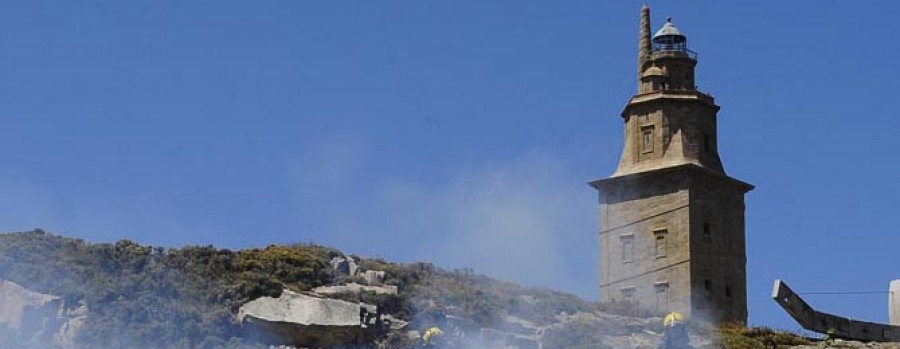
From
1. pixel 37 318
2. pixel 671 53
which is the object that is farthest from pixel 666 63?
pixel 37 318

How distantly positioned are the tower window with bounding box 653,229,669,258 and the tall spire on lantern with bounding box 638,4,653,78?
23.2 ft

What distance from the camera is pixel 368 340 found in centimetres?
4969

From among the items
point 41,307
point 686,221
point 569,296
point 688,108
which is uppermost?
point 688,108

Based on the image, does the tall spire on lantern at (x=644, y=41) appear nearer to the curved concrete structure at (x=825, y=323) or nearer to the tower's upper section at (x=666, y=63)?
the tower's upper section at (x=666, y=63)

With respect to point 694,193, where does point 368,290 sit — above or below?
below

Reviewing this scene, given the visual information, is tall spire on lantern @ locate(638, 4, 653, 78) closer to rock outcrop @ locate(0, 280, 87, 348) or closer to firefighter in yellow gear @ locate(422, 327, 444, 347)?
firefighter in yellow gear @ locate(422, 327, 444, 347)

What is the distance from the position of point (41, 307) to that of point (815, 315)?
27.6m

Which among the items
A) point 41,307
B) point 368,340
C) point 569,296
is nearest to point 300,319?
point 368,340

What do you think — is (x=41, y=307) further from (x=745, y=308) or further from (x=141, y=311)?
(x=745, y=308)

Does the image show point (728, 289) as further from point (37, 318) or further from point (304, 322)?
point (37, 318)

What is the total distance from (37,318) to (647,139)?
98.3 ft

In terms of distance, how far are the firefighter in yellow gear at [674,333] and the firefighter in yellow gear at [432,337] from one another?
21.9 ft

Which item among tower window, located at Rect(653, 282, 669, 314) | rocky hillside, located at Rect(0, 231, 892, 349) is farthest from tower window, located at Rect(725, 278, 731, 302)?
rocky hillside, located at Rect(0, 231, 892, 349)

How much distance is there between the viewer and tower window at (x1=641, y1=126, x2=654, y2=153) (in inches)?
2736
